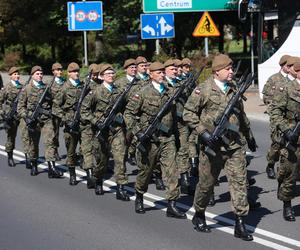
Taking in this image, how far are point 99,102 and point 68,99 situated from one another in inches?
54.1

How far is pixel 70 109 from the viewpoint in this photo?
11.0m

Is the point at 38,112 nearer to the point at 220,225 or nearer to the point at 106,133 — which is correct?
the point at 106,133

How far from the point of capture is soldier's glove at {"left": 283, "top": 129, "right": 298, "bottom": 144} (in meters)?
7.60

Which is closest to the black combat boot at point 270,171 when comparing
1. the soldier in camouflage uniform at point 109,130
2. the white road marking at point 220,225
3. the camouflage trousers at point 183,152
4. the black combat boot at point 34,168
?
the camouflage trousers at point 183,152

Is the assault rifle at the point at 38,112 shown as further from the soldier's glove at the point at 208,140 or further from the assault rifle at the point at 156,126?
the soldier's glove at the point at 208,140

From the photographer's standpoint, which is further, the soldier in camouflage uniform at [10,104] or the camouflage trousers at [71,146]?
the soldier in camouflage uniform at [10,104]

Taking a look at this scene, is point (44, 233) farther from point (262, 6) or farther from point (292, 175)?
point (262, 6)

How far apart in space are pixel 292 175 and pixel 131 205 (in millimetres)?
2294

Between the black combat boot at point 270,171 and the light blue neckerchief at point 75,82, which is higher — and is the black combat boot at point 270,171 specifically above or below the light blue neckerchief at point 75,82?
below

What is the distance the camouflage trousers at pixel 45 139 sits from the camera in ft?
36.9

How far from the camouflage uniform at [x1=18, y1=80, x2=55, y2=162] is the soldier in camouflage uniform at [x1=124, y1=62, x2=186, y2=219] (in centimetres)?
306

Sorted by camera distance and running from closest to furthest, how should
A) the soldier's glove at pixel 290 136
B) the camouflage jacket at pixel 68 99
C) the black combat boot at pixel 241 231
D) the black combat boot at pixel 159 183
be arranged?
the black combat boot at pixel 241 231 < the soldier's glove at pixel 290 136 < the black combat boot at pixel 159 183 < the camouflage jacket at pixel 68 99

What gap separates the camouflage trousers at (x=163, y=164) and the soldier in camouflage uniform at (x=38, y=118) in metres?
3.07

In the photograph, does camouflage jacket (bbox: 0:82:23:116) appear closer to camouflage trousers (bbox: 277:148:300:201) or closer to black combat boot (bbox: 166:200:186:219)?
black combat boot (bbox: 166:200:186:219)
